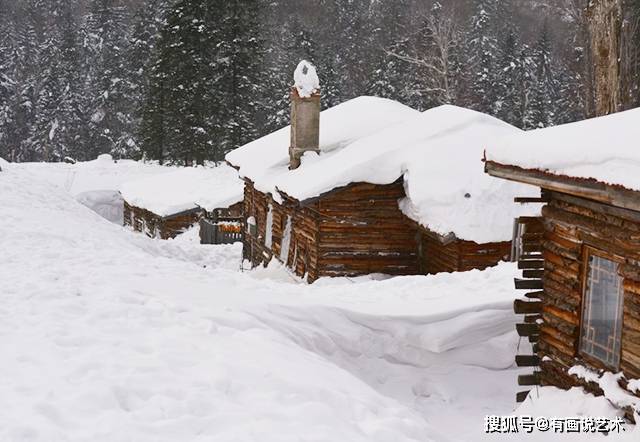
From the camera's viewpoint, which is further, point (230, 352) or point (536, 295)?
point (536, 295)

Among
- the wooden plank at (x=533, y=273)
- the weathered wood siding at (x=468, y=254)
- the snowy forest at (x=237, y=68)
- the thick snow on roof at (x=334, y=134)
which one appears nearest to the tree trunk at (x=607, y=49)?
the snowy forest at (x=237, y=68)

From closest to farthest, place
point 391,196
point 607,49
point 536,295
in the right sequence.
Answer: point 536,295
point 391,196
point 607,49

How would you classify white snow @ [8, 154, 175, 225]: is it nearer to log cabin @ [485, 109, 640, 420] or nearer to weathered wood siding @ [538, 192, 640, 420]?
log cabin @ [485, 109, 640, 420]

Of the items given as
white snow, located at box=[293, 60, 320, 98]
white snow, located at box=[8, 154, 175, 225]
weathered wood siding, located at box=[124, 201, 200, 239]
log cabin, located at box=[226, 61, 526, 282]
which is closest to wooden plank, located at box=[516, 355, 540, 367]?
log cabin, located at box=[226, 61, 526, 282]

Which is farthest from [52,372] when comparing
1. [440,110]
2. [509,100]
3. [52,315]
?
[509,100]

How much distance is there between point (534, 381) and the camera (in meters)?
9.30

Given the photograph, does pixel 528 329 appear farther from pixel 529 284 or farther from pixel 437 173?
pixel 437 173

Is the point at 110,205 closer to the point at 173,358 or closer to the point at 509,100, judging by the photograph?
the point at 509,100

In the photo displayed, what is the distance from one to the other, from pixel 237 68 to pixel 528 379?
3685 centimetres

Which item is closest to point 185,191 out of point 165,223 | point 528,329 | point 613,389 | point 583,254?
point 165,223

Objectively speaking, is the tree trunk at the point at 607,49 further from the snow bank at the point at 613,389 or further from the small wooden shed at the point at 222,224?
the small wooden shed at the point at 222,224

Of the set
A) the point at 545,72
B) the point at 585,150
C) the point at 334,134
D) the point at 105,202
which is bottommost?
the point at 105,202

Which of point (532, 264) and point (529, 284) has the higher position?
point (532, 264)

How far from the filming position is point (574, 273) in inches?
334
